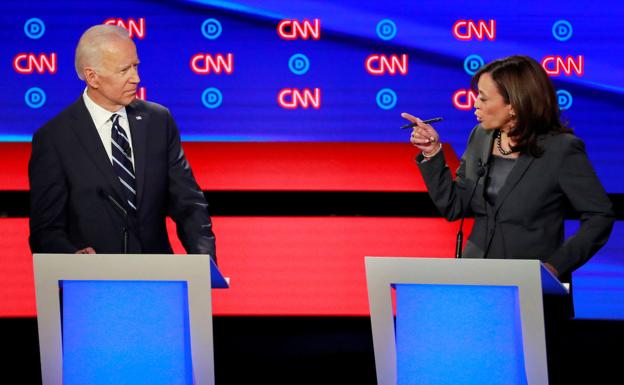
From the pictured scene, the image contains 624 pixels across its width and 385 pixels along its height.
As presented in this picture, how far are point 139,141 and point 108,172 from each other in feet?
0.48

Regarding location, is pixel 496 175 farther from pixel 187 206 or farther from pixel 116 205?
pixel 116 205

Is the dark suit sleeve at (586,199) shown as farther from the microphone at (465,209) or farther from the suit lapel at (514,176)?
the microphone at (465,209)

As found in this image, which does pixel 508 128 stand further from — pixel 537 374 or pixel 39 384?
pixel 39 384

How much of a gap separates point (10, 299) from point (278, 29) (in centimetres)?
172

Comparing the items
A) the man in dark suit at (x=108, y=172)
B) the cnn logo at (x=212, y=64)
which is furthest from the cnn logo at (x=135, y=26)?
the man in dark suit at (x=108, y=172)

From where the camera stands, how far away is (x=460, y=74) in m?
4.25

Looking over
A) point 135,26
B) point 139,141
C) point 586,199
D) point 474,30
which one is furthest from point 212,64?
point 586,199

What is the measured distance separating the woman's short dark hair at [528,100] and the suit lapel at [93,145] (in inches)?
48.9

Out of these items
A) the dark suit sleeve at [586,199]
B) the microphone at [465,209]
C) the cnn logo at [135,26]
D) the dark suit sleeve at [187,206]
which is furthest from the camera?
the cnn logo at [135,26]

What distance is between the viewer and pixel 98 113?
9.91 feet

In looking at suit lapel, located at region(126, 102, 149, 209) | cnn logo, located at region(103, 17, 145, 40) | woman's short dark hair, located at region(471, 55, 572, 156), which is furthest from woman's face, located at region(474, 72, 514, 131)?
cnn logo, located at region(103, 17, 145, 40)

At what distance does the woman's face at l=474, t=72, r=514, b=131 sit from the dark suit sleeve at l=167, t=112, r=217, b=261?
3.12 ft

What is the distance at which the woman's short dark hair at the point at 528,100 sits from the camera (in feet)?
9.48

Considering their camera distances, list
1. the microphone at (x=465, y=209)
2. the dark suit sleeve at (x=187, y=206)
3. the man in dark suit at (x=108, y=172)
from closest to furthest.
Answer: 1. the microphone at (x=465, y=209)
2. the man in dark suit at (x=108, y=172)
3. the dark suit sleeve at (x=187, y=206)
